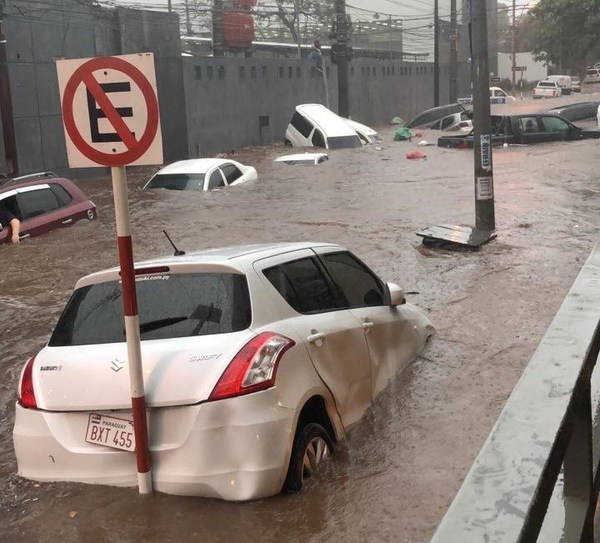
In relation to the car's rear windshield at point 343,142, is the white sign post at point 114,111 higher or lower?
higher

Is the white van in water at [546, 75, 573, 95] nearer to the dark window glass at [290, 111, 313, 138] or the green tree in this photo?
the green tree

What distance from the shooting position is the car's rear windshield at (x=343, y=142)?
2909 cm

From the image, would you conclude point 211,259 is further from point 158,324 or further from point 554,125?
point 554,125

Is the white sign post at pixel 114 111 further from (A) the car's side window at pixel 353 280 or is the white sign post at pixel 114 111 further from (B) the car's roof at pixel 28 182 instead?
(B) the car's roof at pixel 28 182

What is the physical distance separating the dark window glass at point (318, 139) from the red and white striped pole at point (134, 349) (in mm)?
25623

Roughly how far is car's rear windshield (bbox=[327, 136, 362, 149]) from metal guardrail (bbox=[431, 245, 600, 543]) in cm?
2709

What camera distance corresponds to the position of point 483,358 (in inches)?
278

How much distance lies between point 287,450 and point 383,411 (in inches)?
60.8

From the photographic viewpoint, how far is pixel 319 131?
96.9ft

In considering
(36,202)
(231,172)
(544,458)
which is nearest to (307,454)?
(544,458)

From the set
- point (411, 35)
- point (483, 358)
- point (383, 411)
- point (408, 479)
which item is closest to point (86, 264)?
point (483, 358)

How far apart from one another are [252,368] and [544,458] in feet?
8.52

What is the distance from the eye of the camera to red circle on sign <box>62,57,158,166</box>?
4.34 m

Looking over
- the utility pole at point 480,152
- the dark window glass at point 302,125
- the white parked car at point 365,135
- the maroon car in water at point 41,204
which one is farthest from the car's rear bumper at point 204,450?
the white parked car at point 365,135
